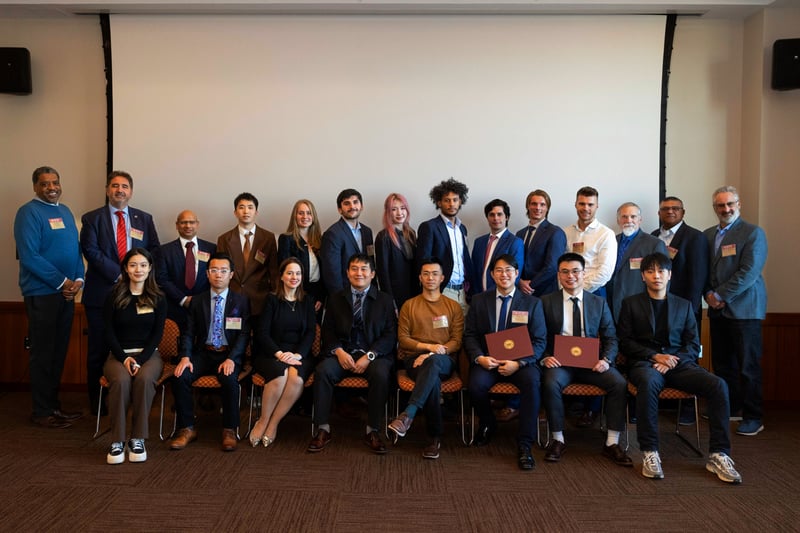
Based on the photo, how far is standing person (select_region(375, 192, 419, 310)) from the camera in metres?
4.86

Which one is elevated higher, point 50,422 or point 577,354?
point 577,354

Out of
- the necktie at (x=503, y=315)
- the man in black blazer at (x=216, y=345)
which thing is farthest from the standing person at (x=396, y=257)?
the man in black blazer at (x=216, y=345)

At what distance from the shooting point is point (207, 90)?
539 centimetres

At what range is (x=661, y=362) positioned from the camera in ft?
12.9

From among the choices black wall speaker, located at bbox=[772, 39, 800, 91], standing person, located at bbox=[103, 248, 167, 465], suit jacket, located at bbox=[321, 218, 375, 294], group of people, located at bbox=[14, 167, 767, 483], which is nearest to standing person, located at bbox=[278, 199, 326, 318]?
group of people, located at bbox=[14, 167, 767, 483]

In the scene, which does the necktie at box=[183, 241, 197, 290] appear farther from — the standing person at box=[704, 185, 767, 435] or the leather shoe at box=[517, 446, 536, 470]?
the standing person at box=[704, 185, 767, 435]

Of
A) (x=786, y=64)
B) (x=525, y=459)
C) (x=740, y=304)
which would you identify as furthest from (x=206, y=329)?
(x=786, y=64)

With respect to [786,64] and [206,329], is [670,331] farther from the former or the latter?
[206,329]

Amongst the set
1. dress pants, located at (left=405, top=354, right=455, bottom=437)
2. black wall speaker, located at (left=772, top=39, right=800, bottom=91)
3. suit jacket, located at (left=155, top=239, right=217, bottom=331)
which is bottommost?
dress pants, located at (left=405, top=354, right=455, bottom=437)

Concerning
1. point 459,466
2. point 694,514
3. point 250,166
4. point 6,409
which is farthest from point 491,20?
point 6,409

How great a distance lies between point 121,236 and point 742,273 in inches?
187

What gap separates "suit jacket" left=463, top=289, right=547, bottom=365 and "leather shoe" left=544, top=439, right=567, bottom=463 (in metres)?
0.53

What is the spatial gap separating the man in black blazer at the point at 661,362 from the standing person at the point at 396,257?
1620 millimetres

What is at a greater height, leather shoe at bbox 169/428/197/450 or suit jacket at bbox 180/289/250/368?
suit jacket at bbox 180/289/250/368
